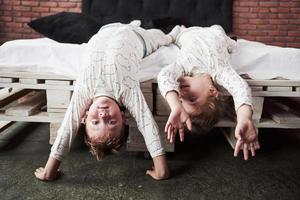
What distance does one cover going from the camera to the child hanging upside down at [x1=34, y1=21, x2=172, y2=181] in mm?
1201

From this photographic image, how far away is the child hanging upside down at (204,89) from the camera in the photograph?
1.11 meters

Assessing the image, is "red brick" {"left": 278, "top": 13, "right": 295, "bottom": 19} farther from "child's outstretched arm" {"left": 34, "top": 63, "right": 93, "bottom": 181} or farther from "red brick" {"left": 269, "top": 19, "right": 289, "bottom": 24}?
"child's outstretched arm" {"left": 34, "top": 63, "right": 93, "bottom": 181}

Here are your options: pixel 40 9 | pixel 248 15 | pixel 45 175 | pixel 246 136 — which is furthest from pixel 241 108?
pixel 40 9

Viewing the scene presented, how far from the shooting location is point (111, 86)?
1322 mm

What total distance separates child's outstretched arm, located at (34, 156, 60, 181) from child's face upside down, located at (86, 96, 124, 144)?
181 millimetres

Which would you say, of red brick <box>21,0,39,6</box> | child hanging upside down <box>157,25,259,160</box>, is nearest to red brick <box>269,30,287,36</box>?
child hanging upside down <box>157,25,259,160</box>

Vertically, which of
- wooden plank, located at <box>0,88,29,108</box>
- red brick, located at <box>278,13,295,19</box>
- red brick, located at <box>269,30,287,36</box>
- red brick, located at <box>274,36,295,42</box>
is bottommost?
wooden plank, located at <box>0,88,29,108</box>

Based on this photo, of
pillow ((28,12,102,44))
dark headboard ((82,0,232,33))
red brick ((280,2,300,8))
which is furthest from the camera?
red brick ((280,2,300,8))

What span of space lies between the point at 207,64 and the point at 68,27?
0.94m

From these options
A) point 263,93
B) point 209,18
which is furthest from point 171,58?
point 209,18

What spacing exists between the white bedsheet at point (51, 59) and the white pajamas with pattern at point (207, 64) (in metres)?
0.11

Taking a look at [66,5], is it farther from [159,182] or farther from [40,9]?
[159,182]

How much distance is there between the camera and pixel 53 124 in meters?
1.48

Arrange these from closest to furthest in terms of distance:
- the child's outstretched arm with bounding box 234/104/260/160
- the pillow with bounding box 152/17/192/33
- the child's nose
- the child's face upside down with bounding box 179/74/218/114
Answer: the child's outstretched arm with bounding box 234/104/260/160, the child's nose, the child's face upside down with bounding box 179/74/218/114, the pillow with bounding box 152/17/192/33
